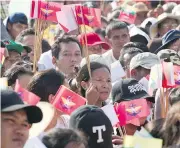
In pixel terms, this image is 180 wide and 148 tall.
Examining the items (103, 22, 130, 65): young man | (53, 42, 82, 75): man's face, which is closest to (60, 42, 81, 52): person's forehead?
(53, 42, 82, 75): man's face

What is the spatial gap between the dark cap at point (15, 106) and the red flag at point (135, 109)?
1657 millimetres

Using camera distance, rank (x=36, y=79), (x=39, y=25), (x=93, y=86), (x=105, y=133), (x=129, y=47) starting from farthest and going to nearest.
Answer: (x=129, y=47) < (x=39, y=25) < (x=93, y=86) < (x=36, y=79) < (x=105, y=133)

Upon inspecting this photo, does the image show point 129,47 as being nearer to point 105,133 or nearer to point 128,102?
point 128,102

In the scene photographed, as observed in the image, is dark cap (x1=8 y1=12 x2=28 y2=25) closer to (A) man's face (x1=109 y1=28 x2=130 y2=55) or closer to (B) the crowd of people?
(B) the crowd of people

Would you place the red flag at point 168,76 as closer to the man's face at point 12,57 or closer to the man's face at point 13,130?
the man's face at point 12,57

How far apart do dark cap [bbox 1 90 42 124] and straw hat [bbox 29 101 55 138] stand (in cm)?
28

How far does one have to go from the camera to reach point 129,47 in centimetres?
927

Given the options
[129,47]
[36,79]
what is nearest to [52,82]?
[36,79]

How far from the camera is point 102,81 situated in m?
6.85

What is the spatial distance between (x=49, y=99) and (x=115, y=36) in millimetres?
3915

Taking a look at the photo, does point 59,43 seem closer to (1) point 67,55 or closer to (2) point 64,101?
(1) point 67,55

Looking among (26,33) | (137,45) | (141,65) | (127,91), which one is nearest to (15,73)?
(127,91)

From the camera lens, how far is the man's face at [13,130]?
457 cm

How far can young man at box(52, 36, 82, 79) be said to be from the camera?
8055 millimetres
